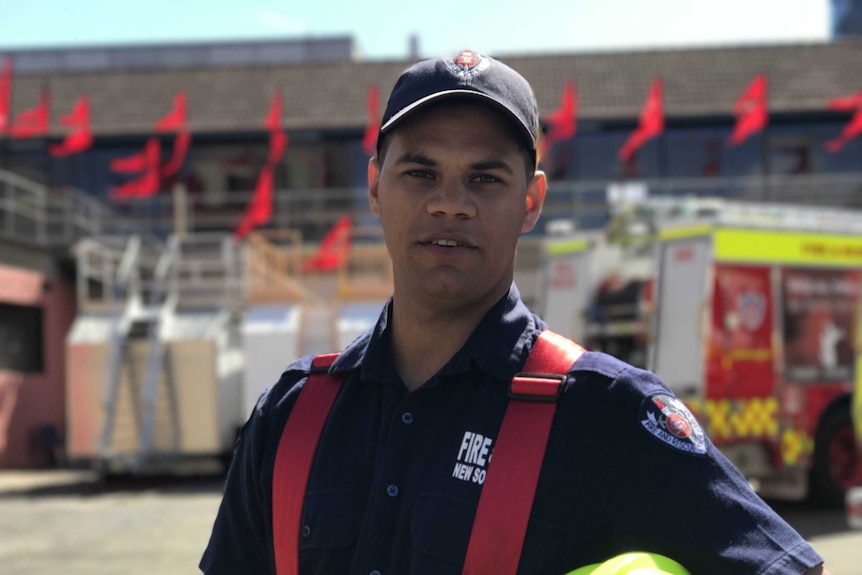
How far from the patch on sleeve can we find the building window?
18.7 metres

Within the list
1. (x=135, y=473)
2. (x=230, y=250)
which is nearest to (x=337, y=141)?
(x=230, y=250)

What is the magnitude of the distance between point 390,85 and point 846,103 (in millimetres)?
10245

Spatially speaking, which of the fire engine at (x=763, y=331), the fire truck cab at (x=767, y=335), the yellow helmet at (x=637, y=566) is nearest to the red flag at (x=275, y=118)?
the fire engine at (x=763, y=331)

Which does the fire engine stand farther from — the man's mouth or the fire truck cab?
the man's mouth

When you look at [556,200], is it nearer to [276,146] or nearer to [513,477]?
[276,146]

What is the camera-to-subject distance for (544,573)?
1653mm

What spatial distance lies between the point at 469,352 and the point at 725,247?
27.4 feet

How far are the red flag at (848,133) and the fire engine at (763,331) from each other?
12.2 meters

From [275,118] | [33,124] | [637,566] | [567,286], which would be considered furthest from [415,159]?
[33,124]

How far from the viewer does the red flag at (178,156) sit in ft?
77.6

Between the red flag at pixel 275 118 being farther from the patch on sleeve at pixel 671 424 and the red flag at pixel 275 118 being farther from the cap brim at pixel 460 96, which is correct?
the patch on sleeve at pixel 671 424

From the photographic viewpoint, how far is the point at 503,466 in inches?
66.3

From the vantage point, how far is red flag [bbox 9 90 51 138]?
2230 cm

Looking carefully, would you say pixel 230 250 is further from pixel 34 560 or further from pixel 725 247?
pixel 725 247
